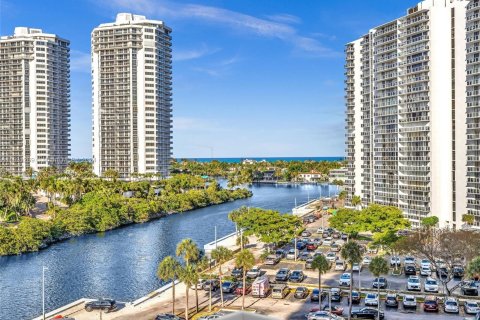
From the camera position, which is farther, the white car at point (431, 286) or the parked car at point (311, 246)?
the parked car at point (311, 246)

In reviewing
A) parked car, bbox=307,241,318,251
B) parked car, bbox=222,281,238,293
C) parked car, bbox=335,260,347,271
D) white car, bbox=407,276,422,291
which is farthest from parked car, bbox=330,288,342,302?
parked car, bbox=307,241,318,251

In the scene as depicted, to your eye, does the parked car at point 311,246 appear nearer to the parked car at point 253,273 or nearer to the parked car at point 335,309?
the parked car at point 253,273

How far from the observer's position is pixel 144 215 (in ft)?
452

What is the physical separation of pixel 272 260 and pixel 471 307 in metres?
30.8

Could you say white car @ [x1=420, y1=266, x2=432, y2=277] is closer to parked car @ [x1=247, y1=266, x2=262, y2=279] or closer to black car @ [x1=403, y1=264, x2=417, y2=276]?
black car @ [x1=403, y1=264, x2=417, y2=276]

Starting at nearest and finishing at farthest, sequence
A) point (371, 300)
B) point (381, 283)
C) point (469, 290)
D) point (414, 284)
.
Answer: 1. point (371, 300)
2. point (469, 290)
3. point (414, 284)
4. point (381, 283)

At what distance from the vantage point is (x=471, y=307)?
49875mm

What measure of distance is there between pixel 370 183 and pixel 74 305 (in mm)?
76926

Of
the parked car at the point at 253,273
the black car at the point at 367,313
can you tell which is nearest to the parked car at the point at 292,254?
the parked car at the point at 253,273

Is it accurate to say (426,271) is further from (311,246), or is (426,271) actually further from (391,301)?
(311,246)

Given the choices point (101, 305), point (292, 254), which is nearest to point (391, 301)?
point (292, 254)

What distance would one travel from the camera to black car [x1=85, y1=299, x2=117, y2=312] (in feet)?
177

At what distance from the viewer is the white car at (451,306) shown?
1979 inches

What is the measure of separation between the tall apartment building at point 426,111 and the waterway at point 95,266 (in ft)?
130
